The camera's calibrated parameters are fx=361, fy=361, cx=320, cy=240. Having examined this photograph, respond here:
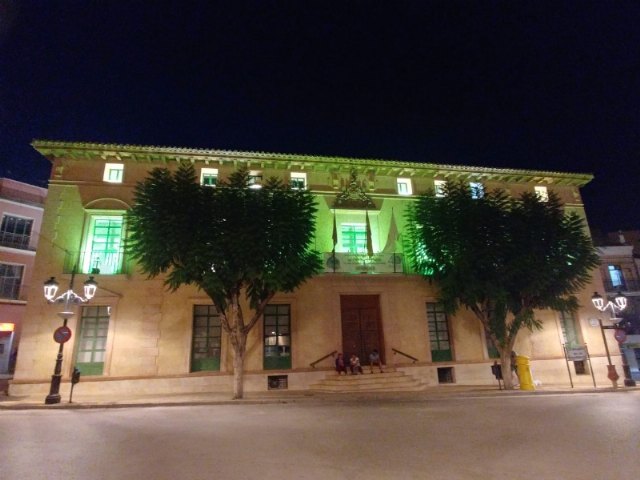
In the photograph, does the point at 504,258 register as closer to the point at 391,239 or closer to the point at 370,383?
the point at 391,239

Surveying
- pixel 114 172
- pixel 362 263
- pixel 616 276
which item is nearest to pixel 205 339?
pixel 362 263

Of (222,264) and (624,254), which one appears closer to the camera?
(222,264)

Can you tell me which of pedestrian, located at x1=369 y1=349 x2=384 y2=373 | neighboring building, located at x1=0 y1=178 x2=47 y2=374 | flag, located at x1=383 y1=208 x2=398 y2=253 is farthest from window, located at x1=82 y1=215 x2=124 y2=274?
flag, located at x1=383 y1=208 x2=398 y2=253

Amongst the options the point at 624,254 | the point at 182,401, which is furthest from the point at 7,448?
the point at 624,254

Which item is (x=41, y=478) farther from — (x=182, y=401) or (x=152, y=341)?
(x=152, y=341)

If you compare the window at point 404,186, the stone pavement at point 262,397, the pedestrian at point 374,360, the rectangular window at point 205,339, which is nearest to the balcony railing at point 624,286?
the stone pavement at point 262,397

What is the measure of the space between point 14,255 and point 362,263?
2196cm

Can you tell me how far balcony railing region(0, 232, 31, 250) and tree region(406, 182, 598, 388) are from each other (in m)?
24.7

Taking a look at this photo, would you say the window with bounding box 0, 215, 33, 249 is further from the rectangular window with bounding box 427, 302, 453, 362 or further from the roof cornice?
the rectangular window with bounding box 427, 302, 453, 362

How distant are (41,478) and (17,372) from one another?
11.8m

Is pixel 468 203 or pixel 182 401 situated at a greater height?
pixel 468 203

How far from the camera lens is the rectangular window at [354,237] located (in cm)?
1692

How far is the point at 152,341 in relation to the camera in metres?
14.1

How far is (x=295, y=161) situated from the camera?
1705 centimetres
